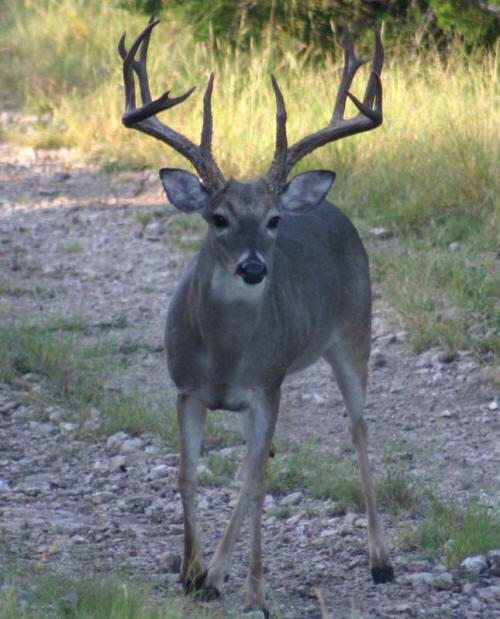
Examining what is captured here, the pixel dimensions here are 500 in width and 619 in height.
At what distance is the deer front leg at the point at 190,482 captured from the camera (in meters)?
4.51

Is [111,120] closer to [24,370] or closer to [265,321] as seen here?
[24,370]

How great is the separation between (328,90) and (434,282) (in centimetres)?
351

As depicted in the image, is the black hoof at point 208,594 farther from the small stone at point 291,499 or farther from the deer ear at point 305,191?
the deer ear at point 305,191

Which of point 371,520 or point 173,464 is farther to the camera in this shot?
point 173,464

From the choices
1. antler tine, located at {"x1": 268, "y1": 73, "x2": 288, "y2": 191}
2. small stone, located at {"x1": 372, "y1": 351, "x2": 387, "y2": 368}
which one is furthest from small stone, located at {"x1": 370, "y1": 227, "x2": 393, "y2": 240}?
antler tine, located at {"x1": 268, "y1": 73, "x2": 288, "y2": 191}

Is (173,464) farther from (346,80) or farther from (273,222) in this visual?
(346,80)

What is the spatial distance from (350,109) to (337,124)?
15.8 ft

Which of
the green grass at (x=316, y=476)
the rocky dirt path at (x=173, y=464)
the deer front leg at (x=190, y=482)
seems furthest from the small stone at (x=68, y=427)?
the deer front leg at (x=190, y=482)

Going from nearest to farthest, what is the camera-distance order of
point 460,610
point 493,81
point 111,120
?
point 460,610 → point 493,81 → point 111,120

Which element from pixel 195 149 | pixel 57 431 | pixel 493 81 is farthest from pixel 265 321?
pixel 493 81

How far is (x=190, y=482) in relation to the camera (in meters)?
4.57

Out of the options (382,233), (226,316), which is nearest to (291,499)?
(226,316)

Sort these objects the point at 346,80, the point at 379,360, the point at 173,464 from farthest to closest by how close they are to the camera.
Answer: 1. the point at 379,360
2. the point at 173,464
3. the point at 346,80

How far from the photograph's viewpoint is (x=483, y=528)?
4660mm
